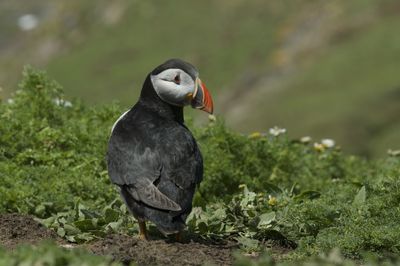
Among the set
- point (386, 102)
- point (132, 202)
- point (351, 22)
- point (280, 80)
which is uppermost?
point (351, 22)

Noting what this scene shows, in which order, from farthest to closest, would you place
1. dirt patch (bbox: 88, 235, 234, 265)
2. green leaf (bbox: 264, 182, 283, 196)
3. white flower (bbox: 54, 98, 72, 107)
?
1. white flower (bbox: 54, 98, 72, 107)
2. green leaf (bbox: 264, 182, 283, 196)
3. dirt patch (bbox: 88, 235, 234, 265)

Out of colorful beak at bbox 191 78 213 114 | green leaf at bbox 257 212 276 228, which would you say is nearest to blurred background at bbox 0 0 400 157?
colorful beak at bbox 191 78 213 114

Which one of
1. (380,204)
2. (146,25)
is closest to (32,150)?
(380,204)

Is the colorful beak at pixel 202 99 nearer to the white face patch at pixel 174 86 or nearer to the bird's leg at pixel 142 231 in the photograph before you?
the white face patch at pixel 174 86

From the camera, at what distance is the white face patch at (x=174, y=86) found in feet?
30.0

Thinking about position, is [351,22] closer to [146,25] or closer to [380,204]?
[146,25]

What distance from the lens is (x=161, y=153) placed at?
8.77 meters

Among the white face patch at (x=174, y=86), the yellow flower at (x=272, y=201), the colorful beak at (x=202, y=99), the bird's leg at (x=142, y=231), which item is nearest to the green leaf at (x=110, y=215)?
the bird's leg at (x=142, y=231)

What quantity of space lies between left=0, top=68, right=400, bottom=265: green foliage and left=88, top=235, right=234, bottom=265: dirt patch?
60cm

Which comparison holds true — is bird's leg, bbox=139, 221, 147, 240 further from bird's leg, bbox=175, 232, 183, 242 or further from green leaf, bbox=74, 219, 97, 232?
green leaf, bbox=74, 219, 97, 232

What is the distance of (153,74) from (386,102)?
226 feet

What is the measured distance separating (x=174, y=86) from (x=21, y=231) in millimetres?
2258

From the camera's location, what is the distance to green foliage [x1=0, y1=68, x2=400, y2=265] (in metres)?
9.14

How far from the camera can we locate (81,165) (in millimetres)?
11273
